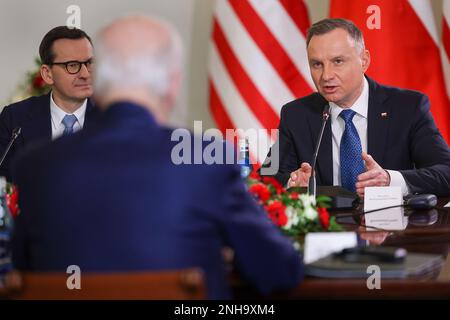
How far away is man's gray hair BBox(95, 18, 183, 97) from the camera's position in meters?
1.59

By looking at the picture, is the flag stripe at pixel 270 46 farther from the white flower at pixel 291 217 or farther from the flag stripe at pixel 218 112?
the white flower at pixel 291 217

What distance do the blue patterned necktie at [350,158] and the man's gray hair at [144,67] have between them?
81.2 inches

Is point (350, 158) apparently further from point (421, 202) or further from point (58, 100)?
point (58, 100)

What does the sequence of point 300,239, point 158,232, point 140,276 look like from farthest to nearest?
point 300,239
point 158,232
point 140,276

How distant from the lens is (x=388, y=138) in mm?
3674

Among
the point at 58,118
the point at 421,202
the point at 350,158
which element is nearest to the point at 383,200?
→ the point at 421,202

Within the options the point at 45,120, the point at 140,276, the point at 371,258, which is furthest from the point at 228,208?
the point at 45,120

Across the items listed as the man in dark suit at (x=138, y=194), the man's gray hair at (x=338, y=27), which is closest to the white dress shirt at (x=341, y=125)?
the man's gray hair at (x=338, y=27)

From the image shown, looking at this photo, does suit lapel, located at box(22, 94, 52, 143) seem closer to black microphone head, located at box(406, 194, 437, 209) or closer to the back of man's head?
black microphone head, located at box(406, 194, 437, 209)

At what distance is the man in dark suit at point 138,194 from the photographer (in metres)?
1.55

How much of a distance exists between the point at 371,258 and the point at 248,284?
0.31m

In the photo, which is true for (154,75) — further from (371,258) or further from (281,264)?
(371,258)

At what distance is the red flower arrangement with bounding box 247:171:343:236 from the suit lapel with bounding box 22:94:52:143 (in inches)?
72.0
